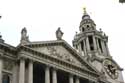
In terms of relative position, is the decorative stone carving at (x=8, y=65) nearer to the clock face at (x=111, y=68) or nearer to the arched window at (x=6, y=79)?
the arched window at (x=6, y=79)

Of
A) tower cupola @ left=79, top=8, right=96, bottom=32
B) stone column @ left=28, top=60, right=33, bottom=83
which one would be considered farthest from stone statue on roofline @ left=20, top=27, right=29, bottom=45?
tower cupola @ left=79, top=8, right=96, bottom=32

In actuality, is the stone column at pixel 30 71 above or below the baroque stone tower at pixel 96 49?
below

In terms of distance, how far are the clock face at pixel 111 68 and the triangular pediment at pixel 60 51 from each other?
13.9 feet

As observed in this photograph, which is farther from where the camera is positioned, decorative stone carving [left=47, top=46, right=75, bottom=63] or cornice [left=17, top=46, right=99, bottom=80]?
decorative stone carving [left=47, top=46, right=75, bottom=63]

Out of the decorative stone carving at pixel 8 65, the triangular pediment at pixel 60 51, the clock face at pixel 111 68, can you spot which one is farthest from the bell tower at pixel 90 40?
the decorative stone carving at pixel 8 65

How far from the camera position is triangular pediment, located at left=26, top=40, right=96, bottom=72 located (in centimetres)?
2924

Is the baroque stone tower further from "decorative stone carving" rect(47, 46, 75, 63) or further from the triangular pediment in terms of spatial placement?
"decorative stone carving" rect(47, 46, 75, 63)

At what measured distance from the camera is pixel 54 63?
2952cm

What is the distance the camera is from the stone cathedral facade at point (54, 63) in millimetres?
26922

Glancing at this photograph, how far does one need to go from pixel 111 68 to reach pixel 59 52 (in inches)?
393

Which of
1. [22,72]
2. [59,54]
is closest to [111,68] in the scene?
[59,54]

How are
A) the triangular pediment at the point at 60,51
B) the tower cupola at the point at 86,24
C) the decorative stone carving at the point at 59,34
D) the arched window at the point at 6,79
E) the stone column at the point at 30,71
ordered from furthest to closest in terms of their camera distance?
1. the tower cupola at the point at 86,24
2. the decorative stone carving at the point at 59,34
3. the triangular pediment at the point at 60,51
4. the stone column at the point at 30,71
5. the arched window at the point at 6,79

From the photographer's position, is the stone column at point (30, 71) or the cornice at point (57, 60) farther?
the cornice at point (57, 60)

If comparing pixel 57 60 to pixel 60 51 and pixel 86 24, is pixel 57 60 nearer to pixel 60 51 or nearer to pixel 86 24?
pixel 60 51
